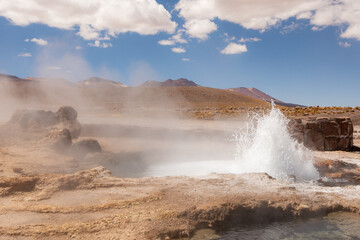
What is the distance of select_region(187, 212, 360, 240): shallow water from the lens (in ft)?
13.8

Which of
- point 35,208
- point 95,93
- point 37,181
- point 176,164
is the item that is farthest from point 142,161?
point 95,93

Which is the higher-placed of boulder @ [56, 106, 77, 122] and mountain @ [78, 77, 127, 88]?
mountain @ [78, 77, 127, 88]

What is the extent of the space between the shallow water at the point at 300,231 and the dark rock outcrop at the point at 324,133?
6676 millimetres

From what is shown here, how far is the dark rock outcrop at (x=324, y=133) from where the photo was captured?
11.3m

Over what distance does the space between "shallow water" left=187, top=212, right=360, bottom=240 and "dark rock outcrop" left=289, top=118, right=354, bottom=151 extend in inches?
263

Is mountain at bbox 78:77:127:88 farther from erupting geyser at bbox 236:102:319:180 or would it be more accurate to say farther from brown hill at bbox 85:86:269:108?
erupting geyser at bbox 236:102:319:180

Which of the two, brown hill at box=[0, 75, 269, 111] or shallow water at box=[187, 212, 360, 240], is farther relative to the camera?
brown hill at box=[0, 75, 269, 111]

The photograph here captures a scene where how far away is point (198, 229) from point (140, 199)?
1.04 m

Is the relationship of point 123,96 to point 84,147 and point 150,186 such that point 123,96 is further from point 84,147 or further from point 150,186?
point 150,186

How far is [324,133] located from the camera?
454 inches

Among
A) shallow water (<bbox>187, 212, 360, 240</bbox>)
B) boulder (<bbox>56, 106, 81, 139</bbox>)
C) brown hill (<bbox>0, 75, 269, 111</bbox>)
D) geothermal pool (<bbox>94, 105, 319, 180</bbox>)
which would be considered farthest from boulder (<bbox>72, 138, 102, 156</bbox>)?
brown hill (<bbox>0, 75, 269, 111</bbox>)

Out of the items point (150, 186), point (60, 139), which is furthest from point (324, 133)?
point (60, 139)

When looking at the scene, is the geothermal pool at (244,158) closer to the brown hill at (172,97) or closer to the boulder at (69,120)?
the boulder at (69,120)

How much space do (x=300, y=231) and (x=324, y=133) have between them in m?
8.07
